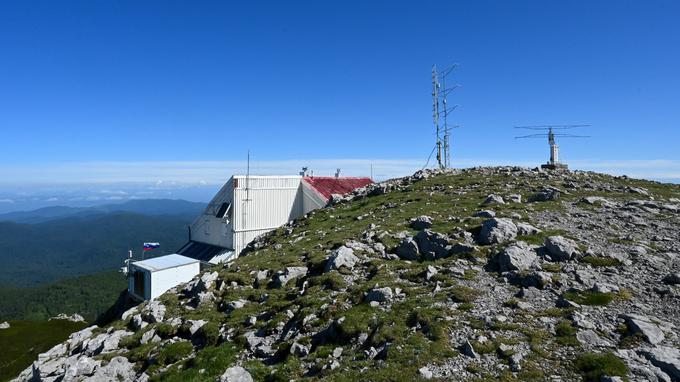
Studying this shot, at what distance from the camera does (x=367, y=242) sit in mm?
19172

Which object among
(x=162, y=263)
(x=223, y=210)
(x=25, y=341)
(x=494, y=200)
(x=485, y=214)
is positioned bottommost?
(x=25, y=341)

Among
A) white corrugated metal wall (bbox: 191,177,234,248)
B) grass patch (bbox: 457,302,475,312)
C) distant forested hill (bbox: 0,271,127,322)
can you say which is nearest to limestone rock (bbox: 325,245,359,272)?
grass patch (bbox: 457,302,475,312)

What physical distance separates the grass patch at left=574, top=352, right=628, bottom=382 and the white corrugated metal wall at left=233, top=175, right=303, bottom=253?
109 feet

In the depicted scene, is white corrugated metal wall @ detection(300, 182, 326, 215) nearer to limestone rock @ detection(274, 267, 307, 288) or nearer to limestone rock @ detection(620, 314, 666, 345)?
limestone rock @ detection(274, 267, 307, 288)

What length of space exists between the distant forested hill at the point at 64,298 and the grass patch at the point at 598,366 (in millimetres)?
146632

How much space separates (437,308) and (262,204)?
102 feet

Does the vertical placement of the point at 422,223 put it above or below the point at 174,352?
above

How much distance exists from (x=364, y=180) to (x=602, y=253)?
42135 millimetres

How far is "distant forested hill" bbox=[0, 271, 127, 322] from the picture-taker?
135 metres


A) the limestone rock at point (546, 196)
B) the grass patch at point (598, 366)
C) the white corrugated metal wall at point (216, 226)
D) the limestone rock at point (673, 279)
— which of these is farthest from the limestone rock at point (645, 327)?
the white corrugated metal wall at point (216, 226)

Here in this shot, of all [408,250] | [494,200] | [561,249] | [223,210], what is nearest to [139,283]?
[223,210]

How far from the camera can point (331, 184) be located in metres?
48.8

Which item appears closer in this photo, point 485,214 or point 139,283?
point 485,214

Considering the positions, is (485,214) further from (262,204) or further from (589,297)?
(262,204)
